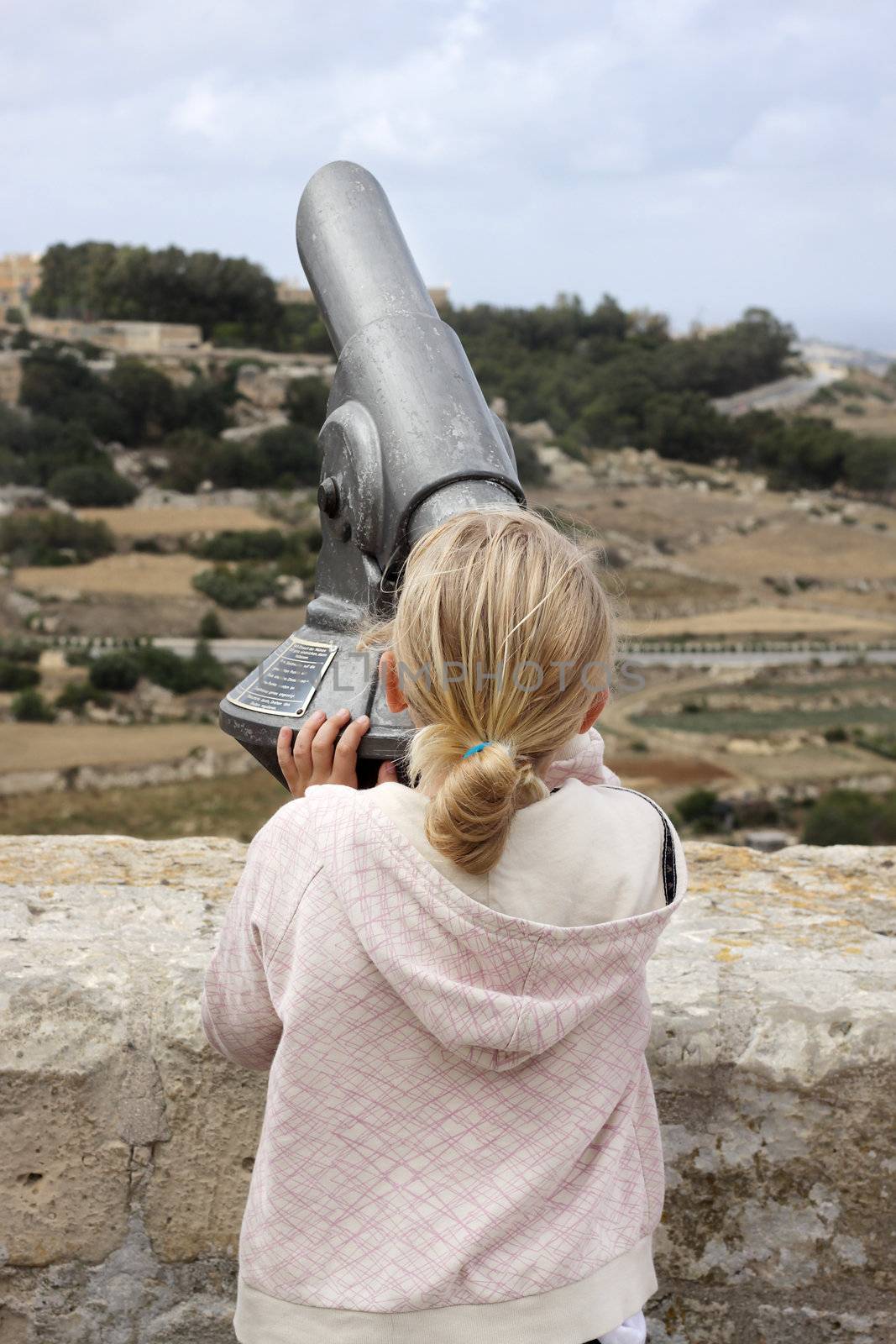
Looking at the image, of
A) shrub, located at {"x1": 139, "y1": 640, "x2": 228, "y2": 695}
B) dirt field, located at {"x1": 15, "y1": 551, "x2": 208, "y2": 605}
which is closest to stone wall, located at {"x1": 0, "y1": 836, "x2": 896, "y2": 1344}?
shrub, located at {"x1": 139, "y1": 640, "x2": 228, "y2": 695}

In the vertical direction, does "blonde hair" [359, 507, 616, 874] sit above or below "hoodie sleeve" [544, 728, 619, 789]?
above

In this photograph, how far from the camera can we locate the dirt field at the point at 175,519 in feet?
107

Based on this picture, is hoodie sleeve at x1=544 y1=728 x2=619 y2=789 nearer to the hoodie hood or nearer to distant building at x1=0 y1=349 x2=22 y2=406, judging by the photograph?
the hoodie hood

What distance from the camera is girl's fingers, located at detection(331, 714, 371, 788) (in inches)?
54.8

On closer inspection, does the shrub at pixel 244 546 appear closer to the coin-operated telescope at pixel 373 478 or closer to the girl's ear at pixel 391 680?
the coin-operated telescope at pixel 373 478

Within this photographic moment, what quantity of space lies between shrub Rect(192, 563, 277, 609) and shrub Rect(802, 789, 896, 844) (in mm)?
13315

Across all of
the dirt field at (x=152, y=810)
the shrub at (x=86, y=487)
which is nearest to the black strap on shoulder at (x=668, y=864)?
the dirt field at (x=152, y=810)

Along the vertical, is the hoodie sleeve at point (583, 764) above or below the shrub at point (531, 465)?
above

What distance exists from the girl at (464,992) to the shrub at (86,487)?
32793mm

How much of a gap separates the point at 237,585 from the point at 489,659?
99.5ft

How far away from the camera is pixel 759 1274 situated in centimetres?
155

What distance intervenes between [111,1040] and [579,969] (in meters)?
0.69

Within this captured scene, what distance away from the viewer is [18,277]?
5488cm

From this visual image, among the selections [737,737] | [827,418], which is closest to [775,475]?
[827,418]
